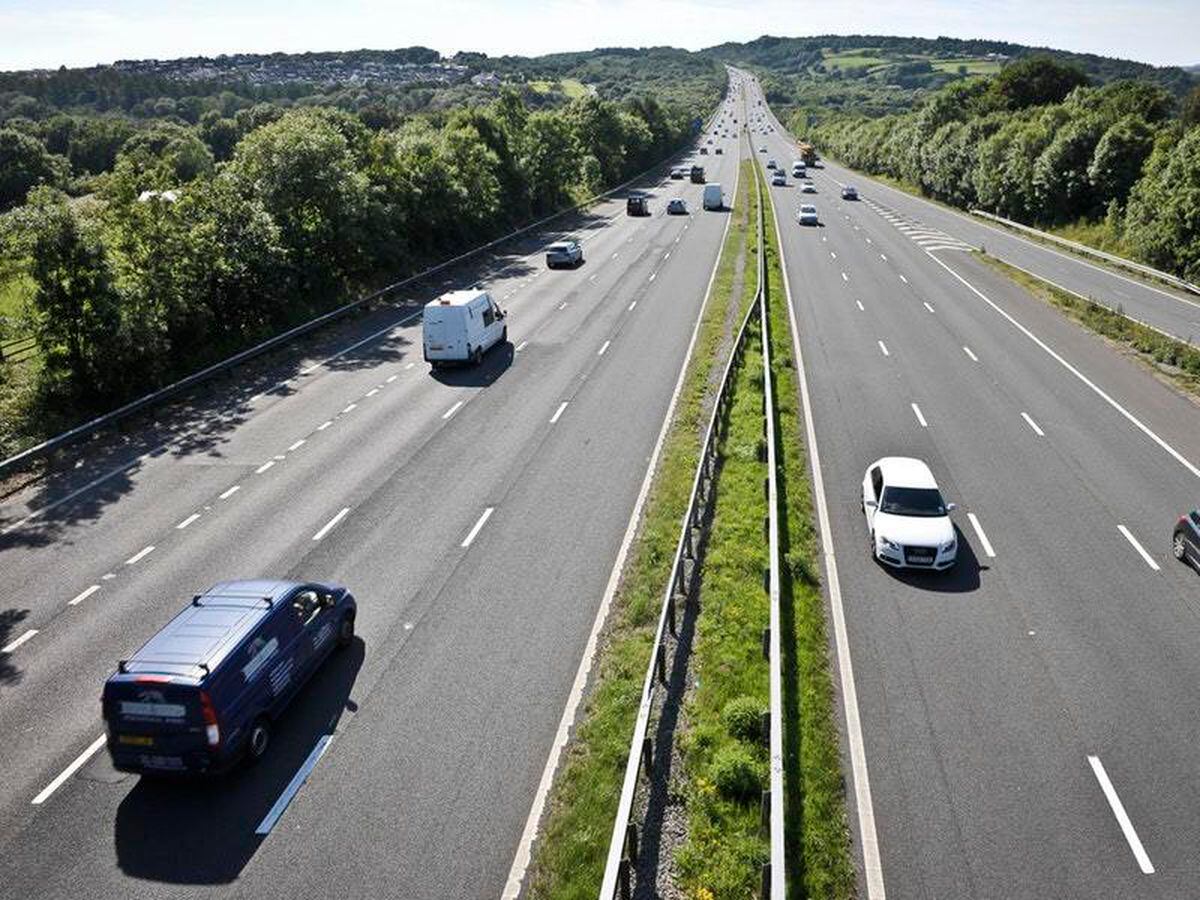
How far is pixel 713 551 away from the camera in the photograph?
16516mm

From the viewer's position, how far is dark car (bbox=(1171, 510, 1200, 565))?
16172 mm

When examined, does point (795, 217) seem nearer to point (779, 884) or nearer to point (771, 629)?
point (771, 629)

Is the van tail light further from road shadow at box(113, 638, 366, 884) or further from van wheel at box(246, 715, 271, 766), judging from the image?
road shadow at box(113, 638, 366, 884)

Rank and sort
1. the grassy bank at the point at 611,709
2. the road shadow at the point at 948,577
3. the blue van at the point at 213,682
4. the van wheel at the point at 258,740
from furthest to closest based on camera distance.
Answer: the road shadow at the point at 948,577 → the van wheel at the point at 258,740 → the blue van at the point at 213,682 → the grassy bank at the point at 611,709

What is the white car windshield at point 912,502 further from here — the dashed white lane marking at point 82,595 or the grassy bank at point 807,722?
the dashed white lane marking at point 82,595

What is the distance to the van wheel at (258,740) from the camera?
438 inches

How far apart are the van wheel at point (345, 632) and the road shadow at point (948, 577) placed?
1014cm

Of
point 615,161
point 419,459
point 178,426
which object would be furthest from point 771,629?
point 615,161

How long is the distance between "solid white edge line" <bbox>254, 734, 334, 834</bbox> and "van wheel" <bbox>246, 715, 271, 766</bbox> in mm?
650

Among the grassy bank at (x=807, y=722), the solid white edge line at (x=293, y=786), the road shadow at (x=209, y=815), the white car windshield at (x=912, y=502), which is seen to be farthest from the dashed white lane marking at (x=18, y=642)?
the white car windshield at (x=912, y=502)

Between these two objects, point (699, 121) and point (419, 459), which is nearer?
point (419, 459)

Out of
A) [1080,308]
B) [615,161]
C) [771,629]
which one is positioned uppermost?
[615,161]

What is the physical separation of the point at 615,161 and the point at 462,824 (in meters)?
89.7

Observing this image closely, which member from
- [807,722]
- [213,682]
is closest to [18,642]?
[213,682]
